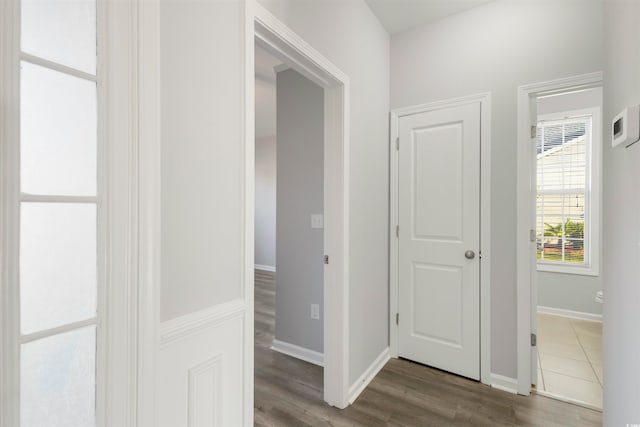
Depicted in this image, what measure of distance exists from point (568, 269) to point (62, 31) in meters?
4.80

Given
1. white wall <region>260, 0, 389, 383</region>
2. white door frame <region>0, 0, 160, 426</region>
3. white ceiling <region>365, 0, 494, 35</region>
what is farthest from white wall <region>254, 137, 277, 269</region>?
white door frame <region>0, 0, 160, 426</region>

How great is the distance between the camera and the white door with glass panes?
29.2 inches

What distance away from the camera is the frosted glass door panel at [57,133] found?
76 cm

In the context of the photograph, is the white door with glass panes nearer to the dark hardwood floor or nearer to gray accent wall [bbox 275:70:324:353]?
the dark hardwood floor

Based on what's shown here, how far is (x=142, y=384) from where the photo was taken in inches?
35.8

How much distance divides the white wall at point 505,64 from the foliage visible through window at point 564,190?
2202 mm

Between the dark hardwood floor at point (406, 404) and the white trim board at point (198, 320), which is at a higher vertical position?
the white trim board at point (198, 320)

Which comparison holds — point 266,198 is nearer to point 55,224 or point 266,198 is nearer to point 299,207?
point 299,207

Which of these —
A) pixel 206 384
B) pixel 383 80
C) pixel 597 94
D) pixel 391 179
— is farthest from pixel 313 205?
pixel 597 94

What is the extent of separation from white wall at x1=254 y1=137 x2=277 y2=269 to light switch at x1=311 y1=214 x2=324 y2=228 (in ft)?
12.7

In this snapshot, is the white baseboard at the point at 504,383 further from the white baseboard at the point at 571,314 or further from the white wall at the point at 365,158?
the white baseboard at the point at 571,314

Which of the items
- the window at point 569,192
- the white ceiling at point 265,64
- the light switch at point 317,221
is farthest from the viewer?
the window at point 569,192

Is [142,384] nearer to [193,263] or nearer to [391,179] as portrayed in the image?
[193,263]

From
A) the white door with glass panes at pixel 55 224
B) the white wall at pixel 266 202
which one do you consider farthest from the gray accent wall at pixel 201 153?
the white wall at pixel 266 202
